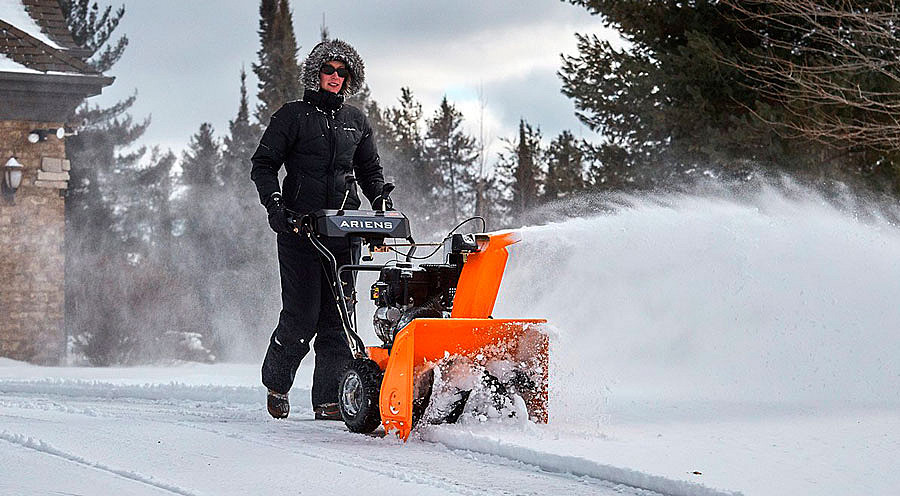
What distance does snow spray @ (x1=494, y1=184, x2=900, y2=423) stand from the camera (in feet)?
20.7

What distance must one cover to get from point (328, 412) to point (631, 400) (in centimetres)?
173

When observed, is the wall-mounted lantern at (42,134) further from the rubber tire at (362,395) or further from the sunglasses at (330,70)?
the rubber tire at (362,395)

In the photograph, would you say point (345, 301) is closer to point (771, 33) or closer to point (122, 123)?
point (771, 33)

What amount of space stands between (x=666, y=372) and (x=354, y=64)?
135 inches

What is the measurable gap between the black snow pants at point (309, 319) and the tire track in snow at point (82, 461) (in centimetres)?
141

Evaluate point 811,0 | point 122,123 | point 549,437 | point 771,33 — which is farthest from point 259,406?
point 122,123

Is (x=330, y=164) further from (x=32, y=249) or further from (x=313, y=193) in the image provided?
(x=32, y=249)

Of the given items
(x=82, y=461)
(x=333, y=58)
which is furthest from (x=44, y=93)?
(x=82, y=461)

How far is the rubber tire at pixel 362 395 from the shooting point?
4.89m

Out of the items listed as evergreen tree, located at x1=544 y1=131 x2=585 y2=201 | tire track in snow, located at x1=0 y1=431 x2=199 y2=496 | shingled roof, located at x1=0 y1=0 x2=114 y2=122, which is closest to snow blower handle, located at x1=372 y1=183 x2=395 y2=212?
tire track in snow, located at x1=0 y1=431 x2=199 y2=496

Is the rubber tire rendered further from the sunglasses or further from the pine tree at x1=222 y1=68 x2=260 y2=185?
the pine tree at x1=222 y1=68 x2=260 y2=185

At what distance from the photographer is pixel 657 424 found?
5.18m

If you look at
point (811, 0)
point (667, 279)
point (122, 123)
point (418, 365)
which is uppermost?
point (122, 123)

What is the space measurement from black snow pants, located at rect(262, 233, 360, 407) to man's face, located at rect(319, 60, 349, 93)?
76cm
